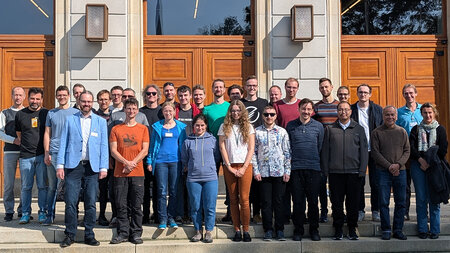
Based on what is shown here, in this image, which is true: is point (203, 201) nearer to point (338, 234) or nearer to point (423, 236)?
point (338, 234)

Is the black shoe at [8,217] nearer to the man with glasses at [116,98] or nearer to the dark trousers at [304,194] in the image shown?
the man with glasses at [116,98]

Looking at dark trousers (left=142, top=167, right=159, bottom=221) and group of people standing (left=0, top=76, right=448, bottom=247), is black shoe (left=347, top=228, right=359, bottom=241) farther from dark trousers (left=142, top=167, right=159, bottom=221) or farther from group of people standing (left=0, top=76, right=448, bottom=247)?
dark trousers (left=142, top=167, right=159, bottom=221)

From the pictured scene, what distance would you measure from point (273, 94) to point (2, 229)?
13.6ft

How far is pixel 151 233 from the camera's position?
6391 mm

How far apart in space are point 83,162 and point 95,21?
3.72m

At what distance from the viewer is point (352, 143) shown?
249 inches

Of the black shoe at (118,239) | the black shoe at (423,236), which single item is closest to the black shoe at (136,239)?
the black shoe at (118,239)

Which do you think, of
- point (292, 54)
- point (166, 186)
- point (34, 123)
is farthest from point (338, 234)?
point (34, 123)

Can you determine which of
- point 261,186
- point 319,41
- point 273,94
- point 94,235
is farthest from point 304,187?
point 319,41

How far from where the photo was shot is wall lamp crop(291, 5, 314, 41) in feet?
30.0

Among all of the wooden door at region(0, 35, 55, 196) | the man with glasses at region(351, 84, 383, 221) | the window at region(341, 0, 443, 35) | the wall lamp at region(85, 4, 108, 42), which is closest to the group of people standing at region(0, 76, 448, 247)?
the man with glasses at region(351, 84, 383, 221)

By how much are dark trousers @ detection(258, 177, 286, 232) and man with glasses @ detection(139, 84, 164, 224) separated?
148 centimetres

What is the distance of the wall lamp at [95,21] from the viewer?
8.95 metres

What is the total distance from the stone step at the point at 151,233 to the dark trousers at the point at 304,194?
257 millimetres
